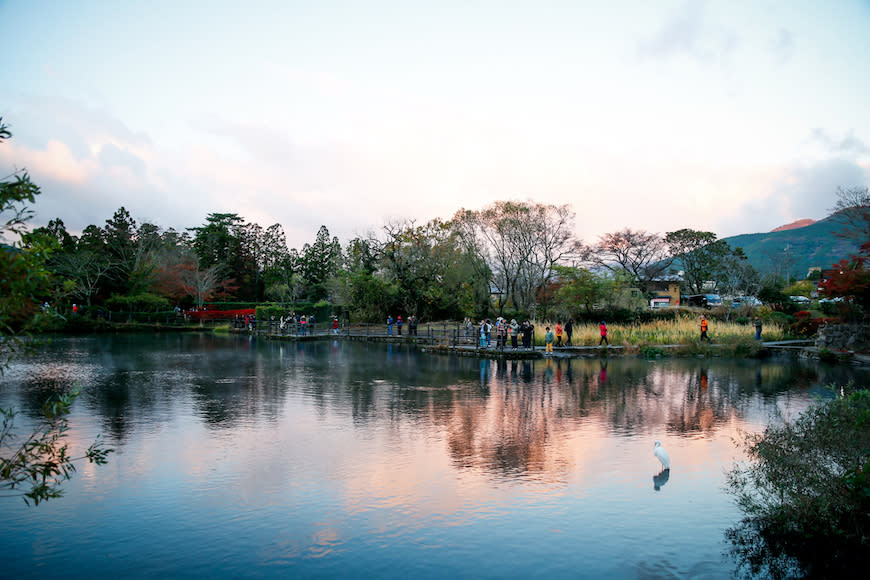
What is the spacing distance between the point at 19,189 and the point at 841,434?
9597mm

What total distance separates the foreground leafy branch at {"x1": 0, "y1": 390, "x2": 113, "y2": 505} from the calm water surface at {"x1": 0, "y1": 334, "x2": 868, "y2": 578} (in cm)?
43

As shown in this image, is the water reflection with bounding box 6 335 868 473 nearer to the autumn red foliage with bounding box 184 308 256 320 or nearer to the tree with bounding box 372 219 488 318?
the tree with bounding box 372 219 488 318

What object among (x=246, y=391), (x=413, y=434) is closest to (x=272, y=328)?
(x=246, y=391)

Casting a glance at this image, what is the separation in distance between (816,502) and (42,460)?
11.9 meters

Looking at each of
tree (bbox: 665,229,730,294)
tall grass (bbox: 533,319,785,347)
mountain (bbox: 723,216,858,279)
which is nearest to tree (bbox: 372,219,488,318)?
tall grass (bbox: 533,319,785,347)

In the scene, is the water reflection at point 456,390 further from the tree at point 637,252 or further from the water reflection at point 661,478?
the tree at point 637,252

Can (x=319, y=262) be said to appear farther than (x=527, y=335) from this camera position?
Yes

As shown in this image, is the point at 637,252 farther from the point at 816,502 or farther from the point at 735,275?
the point at 816,502

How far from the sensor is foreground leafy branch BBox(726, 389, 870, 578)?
6.68 metres

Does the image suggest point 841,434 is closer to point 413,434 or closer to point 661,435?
point 661,435

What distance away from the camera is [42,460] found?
1010 cm

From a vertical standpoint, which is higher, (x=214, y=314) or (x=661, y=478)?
(x=214, y=314)

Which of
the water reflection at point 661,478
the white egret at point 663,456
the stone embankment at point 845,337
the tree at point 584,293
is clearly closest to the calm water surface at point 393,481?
the water reflection at point 661,478

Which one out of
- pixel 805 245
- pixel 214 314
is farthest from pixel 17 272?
pixel 805 245
